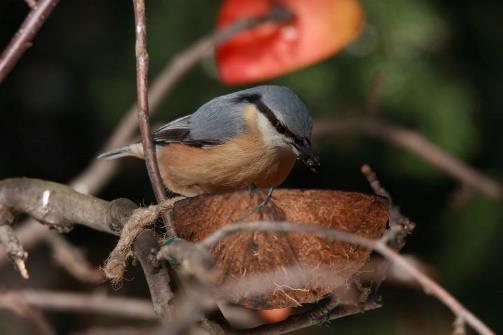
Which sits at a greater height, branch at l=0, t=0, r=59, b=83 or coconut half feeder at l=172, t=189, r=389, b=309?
branch at l=0, t=0, r=59, b=83

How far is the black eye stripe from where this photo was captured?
185 cm

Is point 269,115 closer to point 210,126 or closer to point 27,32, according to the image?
point 210,126

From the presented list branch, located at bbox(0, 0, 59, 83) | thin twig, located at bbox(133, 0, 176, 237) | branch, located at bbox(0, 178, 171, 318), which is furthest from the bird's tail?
thin twig, located at bbox(133, 0, 176, 237)

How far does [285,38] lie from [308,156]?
449 millimetres

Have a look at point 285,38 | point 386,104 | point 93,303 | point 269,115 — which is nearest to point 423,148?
point 386,104

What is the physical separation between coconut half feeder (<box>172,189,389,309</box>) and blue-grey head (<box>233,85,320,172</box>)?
472 millimetres

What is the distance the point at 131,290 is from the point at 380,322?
3.00 ft

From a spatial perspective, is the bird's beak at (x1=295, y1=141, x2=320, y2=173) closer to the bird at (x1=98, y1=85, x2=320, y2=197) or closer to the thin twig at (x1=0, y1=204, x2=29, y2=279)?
the bird at (x1=98, y1=85, x2=320, y2=197)

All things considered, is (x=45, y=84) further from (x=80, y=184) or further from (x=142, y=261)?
(x=142, y=261)

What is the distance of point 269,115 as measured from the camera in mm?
1916

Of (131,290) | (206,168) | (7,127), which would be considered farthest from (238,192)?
(7,127)

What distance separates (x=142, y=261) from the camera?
54.8 inches

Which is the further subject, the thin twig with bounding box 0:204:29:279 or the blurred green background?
the blurred green background

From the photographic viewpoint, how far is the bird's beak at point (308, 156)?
179cm
